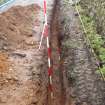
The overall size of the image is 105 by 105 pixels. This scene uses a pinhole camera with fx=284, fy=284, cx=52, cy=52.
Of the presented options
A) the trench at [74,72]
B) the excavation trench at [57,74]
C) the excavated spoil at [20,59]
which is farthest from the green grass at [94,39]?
the excavated spoil at [20,59]

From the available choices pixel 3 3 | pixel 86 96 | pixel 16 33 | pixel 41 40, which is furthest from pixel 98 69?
pixel 3 3

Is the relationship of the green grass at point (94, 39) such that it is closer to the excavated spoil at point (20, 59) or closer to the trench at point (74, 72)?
the trench at point (74, 72)

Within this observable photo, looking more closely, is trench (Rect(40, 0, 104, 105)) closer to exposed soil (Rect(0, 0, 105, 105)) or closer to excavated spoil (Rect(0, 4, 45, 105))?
exposed soil (Rect(0, 0, 105, 105))

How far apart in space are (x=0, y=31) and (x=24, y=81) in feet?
11.1

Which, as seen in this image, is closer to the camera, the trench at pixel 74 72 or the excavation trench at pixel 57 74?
the trench at pixel 74 72

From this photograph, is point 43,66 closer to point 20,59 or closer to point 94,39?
point 20,59

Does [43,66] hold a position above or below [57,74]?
above

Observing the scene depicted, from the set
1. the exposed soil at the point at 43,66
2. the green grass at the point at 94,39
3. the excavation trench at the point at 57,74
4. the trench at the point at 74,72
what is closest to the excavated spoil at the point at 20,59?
the exposed soil at the point at 43,66

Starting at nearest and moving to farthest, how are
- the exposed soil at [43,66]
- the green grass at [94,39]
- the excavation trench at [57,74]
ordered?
the exposed soil at [43,66] < the excavation trench at [57,74] < the green grass at [94,39]

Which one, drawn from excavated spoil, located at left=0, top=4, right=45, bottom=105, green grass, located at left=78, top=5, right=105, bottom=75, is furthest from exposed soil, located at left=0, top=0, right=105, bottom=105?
green grass, located at left=78, top=5, right=105, bottom=75

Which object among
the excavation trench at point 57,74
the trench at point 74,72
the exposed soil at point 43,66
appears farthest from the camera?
the excavation trench at point 57,74

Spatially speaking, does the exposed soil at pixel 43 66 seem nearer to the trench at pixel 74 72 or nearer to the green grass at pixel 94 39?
the trench at pixel 74 72

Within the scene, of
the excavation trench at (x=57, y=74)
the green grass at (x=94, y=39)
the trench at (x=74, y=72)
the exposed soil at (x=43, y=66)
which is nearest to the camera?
the trench at (x=74, y=72)

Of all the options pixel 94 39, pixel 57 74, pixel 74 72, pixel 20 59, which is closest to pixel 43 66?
pixel 57 74
